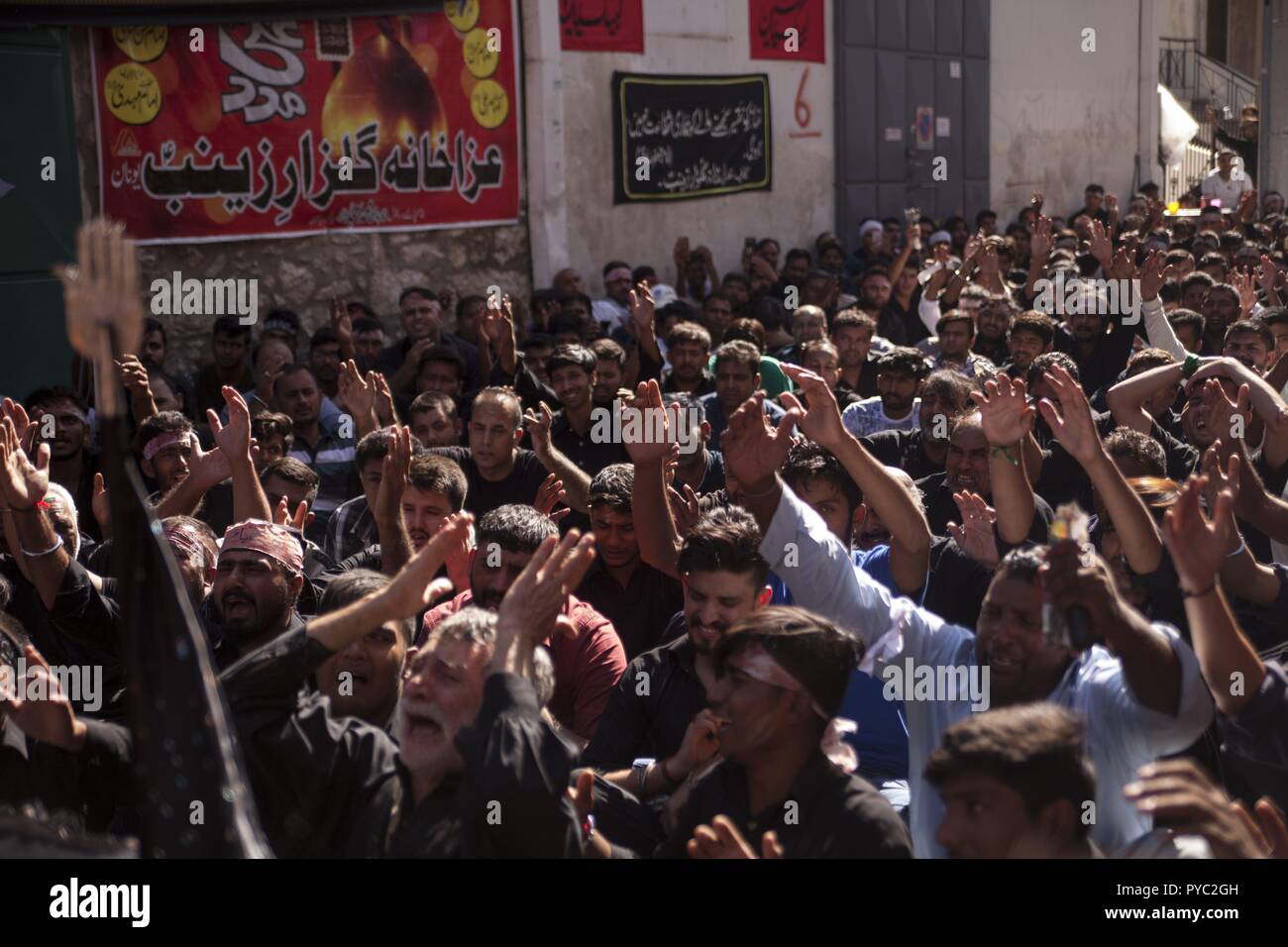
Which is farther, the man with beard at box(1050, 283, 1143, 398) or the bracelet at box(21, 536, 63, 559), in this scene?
the man with beard at box(1050, 283, 1143, 398)

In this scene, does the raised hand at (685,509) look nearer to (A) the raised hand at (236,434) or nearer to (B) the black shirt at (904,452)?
(A) the raised hand at (236,434)

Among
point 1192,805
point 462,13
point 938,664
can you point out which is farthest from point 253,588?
point 462,13

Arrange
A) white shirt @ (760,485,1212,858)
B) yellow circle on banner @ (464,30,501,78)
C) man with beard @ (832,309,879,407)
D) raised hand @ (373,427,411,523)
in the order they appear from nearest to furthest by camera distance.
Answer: white shirt @ (760,485,1212,858)
raised hand @ (373,427,411,523)
man with beard @ (832,309,879,407)
yellow circle on banner @ (464,30,501,78)

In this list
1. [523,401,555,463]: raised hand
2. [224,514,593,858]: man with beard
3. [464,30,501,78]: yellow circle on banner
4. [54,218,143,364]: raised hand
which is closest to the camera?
[54,218,143,364]: raised hand

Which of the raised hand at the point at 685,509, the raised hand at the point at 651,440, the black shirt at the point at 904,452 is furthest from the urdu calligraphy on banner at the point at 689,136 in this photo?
the raised hand at the point at 651,440

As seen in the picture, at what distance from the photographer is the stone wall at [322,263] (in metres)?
9.56

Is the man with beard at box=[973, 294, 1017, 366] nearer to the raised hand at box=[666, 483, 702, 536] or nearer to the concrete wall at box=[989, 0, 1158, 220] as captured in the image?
the raised hand at box=[666, 483, 702, 536]

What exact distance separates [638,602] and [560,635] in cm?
70

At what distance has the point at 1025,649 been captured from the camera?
133 inches

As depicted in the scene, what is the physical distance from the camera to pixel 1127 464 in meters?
4.95

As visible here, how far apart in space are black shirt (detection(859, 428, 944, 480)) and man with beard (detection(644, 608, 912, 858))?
10.6ft

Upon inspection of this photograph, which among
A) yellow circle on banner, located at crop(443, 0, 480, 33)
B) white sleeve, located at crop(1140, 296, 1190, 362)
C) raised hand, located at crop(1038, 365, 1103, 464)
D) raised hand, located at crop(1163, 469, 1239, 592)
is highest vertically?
yellow circle on banner, located at crop(443, 0, 480, 33)

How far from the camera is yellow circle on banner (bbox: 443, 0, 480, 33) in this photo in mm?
11297

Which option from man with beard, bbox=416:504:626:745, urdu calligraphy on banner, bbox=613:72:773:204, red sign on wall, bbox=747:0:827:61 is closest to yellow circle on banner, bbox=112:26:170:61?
urdu calligraphy on banner, bbox=613:72:773:204
